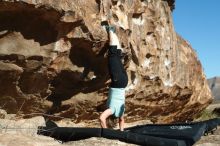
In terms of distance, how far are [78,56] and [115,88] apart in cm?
122

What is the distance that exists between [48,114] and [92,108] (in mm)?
1126

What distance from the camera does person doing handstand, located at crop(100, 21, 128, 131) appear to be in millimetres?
6275

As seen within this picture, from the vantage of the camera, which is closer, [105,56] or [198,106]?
[105,56]

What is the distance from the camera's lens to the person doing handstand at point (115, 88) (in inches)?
247

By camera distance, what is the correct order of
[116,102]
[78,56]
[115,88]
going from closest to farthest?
[116,102]
[115,88]
[78,56]

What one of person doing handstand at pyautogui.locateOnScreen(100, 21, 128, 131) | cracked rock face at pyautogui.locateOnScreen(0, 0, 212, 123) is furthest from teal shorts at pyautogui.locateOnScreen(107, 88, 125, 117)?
cracked rock face at pyautogui.locateOnScreen(0, 0, 212, 123)

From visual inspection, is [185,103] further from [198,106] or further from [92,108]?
[92,108]

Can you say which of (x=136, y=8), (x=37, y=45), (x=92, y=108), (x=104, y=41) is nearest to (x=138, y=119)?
(x=92, y=108)

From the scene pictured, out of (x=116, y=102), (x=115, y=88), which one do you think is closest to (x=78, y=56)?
(x=115, y=88)

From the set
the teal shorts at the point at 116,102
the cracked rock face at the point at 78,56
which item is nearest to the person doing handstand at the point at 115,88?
the teal shorts at the point at 116,102

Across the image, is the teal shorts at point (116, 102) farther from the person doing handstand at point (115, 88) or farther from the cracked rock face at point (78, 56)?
the cracked rock face at point (78, 56)

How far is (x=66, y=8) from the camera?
6.55 meters

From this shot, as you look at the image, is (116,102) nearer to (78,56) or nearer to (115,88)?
(115,88)

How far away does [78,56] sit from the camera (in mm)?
7344
